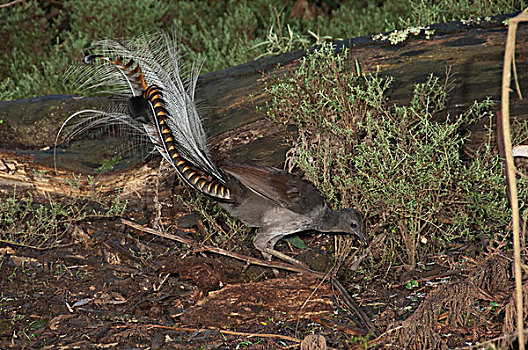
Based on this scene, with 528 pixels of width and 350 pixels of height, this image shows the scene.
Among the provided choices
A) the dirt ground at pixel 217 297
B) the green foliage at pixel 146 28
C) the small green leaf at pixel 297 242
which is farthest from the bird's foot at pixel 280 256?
the green foliage at pixel 146 28

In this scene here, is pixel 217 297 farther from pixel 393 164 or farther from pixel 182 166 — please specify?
pixel 393 164

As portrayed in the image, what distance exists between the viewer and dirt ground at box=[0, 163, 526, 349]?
318cm

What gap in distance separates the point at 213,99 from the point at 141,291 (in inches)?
73.6

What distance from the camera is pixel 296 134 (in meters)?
4.50

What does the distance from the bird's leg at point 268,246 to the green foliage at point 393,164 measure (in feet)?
1.67

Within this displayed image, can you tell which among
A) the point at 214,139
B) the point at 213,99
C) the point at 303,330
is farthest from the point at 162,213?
the point at 303,330

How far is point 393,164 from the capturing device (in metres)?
3.80

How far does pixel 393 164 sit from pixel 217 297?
1453 millimetres

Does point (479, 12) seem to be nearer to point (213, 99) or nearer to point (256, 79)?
point (256, 79)

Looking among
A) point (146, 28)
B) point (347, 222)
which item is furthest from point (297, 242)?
point (146, 28)

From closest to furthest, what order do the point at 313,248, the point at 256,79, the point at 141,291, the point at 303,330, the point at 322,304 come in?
the point at 303,330
the point at 322,304
the point at 141,291
the point at 313,248
the point at 256,79

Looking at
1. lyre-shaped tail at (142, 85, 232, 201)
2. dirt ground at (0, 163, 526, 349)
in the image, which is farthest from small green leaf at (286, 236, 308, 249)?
lyre-shaped tail at (142, 85, 232, 201)

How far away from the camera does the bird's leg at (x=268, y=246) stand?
13.3 feet

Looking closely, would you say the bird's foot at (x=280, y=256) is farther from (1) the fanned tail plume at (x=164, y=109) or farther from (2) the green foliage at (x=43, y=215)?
(2) the green foliage at (x=43, y=215)
